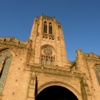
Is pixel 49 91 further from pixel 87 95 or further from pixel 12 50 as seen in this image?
pixel 12 50

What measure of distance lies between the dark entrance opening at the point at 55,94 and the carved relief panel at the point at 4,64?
17.5ft

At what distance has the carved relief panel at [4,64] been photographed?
71.3 feet

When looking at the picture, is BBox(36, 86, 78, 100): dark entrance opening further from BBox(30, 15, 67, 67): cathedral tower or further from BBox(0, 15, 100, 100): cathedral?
BBox(30, 15, 67, 67): cathedral tower

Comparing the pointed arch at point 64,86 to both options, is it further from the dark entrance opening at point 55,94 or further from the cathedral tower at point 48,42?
the cathedral tower at point 48,42

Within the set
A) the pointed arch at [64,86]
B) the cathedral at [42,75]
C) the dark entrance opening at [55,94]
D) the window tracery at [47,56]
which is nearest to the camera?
the cathedral at [42,75]

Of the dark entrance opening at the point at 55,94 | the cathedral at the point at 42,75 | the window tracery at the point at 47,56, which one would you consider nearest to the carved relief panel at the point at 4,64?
the cathedral at the point at 42,75

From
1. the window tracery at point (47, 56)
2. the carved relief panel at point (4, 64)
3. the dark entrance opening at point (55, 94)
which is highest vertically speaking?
the window tracery at point (47, 56)

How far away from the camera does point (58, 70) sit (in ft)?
77.4

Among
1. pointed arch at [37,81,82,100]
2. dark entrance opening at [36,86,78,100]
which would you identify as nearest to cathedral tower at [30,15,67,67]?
dark entrance opening at [36,86,78,100]

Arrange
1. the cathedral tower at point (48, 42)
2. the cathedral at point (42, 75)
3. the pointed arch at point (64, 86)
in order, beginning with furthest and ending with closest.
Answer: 1. the cathedral tower at point (48, 42)
2. the pointed arch at point (64, 86)
3. the cathedral at point (42, 75)

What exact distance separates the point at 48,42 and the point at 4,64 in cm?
1279

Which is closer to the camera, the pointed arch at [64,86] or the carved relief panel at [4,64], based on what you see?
the pointed arch at [64,86]

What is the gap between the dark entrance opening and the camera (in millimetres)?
22728

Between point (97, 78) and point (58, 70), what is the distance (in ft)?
22.3
